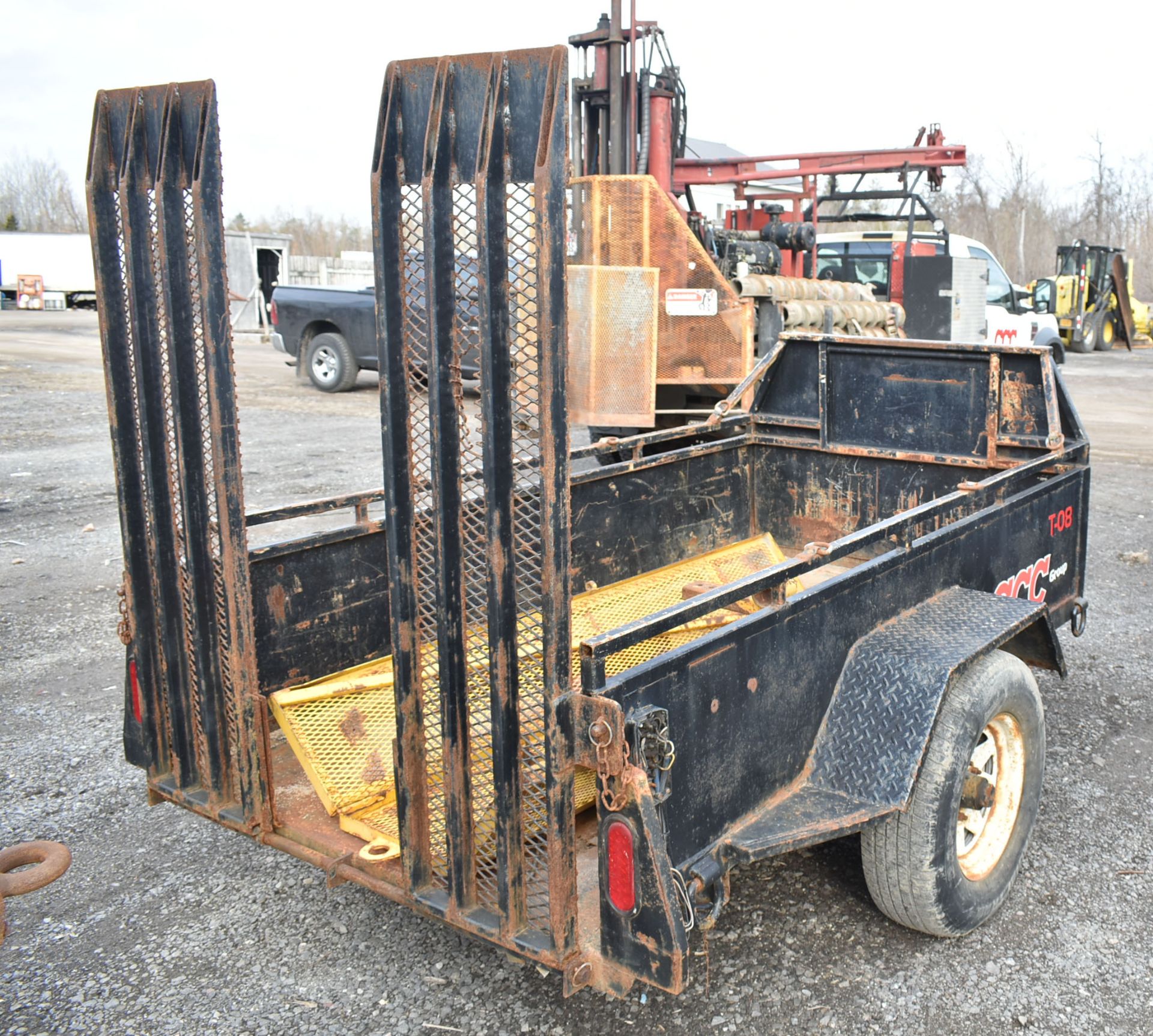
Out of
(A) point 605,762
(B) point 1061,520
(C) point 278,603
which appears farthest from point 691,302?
(A) point 605,762

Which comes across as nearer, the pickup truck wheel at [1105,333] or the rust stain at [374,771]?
the rust stain at [374,771]

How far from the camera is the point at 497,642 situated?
2.27 meters

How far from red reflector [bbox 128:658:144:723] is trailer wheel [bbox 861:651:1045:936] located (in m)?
2.03

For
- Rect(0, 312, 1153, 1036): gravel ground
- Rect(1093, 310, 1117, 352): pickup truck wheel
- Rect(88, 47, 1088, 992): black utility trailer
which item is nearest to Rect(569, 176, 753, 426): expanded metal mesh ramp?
Rect(0, 312, 1153, 1036): gravel ground

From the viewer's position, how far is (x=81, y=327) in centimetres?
2739

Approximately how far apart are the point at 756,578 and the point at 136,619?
168cm

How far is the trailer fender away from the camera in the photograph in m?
2.72

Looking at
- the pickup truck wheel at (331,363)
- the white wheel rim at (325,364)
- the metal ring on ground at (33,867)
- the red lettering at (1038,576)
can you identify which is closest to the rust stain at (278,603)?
the metal ring on ground at (33,867)

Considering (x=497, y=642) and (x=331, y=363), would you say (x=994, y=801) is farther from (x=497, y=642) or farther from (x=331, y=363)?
(x=331, y=363)

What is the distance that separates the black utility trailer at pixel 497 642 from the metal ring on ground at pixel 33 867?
1.87 feet

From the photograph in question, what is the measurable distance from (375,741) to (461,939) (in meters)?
0.61

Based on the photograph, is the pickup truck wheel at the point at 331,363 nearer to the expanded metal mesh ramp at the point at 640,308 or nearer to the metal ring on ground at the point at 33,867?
the expanded metal mesh ramp at the point at 640,308

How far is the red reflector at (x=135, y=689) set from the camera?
308 centimetres

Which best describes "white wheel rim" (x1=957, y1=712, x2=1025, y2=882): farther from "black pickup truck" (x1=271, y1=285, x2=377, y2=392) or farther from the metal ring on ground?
"black pickup truck" (x1=271, y1=285, x2=377, y2=392)
